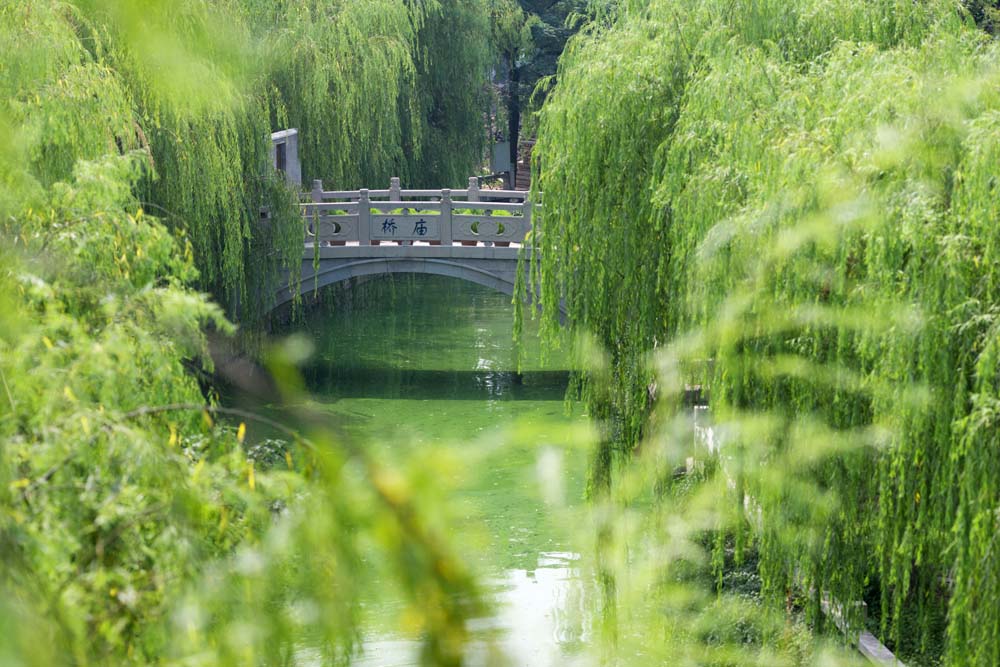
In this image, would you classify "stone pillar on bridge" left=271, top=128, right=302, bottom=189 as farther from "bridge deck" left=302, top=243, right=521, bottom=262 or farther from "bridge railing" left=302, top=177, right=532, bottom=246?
"bridge deck" left=302, top=243, right=521, bottom=262

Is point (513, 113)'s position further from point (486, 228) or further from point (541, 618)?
point (541, 618)

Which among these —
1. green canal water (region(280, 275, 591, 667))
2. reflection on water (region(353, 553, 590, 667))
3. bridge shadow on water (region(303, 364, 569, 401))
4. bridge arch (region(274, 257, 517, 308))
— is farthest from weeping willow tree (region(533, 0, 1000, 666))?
bridge arch (region(274, 257, 517, 308))

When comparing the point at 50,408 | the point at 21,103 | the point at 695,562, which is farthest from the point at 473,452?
the point at 695,562

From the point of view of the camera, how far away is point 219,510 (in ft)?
8.49

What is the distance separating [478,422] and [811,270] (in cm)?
887

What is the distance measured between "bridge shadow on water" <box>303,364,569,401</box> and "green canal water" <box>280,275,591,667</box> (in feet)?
0.07

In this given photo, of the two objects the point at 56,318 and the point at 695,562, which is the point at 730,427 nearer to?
the point at 695,562

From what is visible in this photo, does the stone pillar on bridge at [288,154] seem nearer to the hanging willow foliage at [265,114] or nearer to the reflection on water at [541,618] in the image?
the hanging willow foliage at [265,114]

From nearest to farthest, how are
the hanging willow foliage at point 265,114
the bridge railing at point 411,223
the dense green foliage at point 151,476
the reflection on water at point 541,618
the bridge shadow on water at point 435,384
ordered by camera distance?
the dense green foliage at point 151,476 → the hanging willow foliage at point 265,114 → the reflection on water at point 541,618 → the bridge shadow on water at point 435,384 → the bridge railing at point 411,223

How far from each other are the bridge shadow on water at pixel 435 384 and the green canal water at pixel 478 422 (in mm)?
20

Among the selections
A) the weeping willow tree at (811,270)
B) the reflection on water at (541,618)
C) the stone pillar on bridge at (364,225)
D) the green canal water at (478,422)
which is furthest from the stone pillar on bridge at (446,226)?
the weeping willow tree at (811,270)

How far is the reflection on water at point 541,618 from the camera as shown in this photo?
8.11m

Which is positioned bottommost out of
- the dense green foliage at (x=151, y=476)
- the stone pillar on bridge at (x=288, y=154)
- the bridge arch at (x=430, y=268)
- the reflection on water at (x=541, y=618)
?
the reflection on water at (x=541, y=618)

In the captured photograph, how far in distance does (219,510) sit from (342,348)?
51.1 feet
